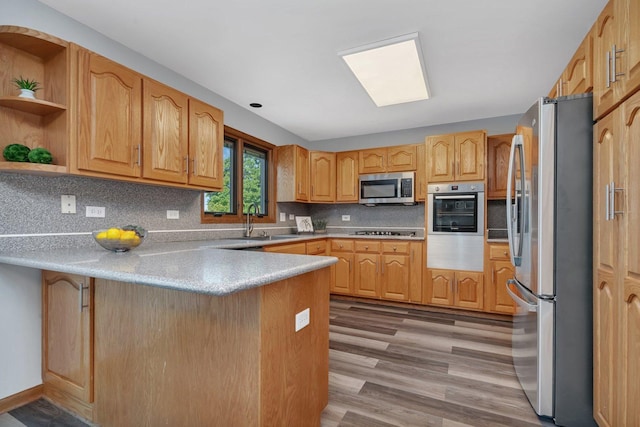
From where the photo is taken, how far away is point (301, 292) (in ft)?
4.52

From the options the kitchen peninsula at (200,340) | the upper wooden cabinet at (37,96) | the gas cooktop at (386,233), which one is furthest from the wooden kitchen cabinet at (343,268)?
the upper wooden cabinet at (37,96)

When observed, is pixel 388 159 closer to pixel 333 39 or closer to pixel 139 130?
pixel 333 39

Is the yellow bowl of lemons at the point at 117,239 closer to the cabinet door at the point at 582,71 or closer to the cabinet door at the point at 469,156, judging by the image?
the cabinet door at the point at 582,71

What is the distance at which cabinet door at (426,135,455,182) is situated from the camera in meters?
3.65

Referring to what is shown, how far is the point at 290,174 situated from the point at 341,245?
4.10ft

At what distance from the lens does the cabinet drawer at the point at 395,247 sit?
379cm

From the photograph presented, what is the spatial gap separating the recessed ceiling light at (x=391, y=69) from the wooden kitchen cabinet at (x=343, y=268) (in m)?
1.94

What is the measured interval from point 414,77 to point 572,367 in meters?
2.40

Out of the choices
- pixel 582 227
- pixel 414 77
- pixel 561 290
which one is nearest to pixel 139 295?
pixel 561 290

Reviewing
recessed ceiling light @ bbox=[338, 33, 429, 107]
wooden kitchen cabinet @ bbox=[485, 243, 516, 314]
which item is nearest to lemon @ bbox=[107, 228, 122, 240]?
recessed ceiling light @ bbox=[338, 33, 429, 107]

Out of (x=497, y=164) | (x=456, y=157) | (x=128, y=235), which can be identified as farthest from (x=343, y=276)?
(x=128, y=235)

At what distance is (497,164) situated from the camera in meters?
3.62

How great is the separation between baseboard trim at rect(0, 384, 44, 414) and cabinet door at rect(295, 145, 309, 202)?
308cm

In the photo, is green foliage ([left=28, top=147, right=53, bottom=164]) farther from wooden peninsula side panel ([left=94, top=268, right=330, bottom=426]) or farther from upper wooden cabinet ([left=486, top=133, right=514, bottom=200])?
upper wooden cabinet ([left=486, top=133, right=514, bottom=200])
